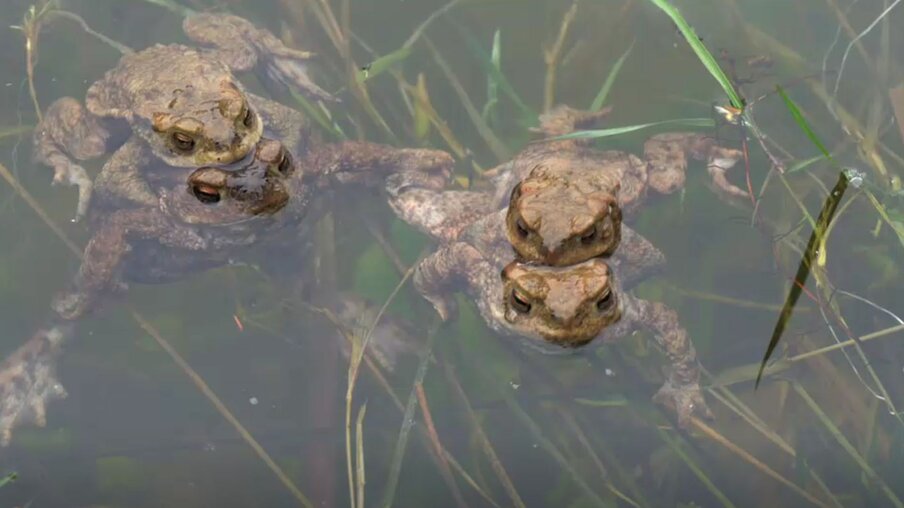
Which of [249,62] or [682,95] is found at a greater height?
[682,95]

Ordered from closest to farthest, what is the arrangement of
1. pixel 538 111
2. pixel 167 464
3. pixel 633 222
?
pixel 167 464
pixel 633 222
pixel 538 111

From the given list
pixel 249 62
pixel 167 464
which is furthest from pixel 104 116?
pixel 167 464

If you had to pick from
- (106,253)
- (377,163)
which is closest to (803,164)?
(377,163)

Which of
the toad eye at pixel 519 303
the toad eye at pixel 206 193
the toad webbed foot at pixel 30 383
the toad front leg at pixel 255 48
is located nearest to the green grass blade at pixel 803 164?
the toad eye at pixel 519 303

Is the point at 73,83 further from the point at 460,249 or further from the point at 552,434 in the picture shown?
the point at 552,434

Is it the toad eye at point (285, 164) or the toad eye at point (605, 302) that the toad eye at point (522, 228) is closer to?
the toad eye at point (605, 302)

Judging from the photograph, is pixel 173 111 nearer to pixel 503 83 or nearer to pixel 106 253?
pixel 106 253

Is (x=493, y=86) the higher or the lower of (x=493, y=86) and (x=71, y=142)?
the higher

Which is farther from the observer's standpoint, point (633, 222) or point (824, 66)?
point (824, 66)

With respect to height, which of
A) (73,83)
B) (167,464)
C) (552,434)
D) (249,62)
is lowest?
(167,464)
